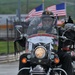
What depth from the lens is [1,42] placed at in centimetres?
3247

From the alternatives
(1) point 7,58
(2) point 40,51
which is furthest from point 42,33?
(1) point 7,58

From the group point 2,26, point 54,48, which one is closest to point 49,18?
point 54,48

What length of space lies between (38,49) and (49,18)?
1.26 metres

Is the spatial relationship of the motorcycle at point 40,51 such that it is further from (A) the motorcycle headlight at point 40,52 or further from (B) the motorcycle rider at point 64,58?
(B) the motorcycle rider at point 64,58

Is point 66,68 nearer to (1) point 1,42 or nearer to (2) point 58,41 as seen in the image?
(2) point 58,41

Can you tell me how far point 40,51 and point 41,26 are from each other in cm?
106

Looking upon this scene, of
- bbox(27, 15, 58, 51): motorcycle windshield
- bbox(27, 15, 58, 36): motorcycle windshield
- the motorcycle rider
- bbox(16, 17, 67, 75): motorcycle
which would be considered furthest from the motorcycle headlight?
the motorcycle rider

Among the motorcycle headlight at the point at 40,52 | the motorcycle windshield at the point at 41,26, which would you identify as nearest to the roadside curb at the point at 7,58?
the motorcycle windshield at the point at 41,26

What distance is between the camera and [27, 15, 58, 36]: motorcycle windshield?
932cm

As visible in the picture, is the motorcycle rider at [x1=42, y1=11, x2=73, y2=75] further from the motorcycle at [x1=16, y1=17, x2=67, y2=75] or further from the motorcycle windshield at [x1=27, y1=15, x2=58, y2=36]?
the motorcycle at [x1=16, y1=17, x2=67, y2=75]

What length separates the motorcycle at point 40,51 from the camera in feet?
27.9

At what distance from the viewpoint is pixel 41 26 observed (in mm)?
9406

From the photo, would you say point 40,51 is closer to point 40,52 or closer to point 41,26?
point 40,52

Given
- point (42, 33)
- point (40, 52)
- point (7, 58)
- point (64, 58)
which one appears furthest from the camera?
point (7, 58)
